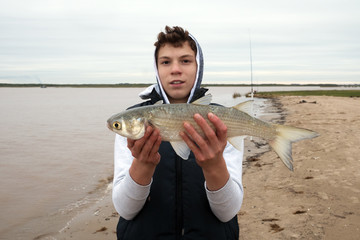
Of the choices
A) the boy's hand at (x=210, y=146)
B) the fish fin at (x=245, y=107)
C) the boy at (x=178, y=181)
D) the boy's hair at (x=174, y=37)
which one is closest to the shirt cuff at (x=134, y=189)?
the boy at (x=178, y=181)

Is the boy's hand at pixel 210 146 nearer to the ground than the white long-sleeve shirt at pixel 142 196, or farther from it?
farther from it

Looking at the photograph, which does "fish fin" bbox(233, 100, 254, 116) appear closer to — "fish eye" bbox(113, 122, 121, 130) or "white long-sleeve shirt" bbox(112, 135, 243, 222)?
"white long-sleeve shirt" bbox(112, 135, 243, 222)

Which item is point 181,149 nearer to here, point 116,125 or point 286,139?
point 116,125

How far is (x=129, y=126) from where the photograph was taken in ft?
8.82

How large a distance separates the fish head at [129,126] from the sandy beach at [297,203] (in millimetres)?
3349

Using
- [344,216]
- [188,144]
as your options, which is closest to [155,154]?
[188,144]

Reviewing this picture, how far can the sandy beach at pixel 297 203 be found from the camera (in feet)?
16.3

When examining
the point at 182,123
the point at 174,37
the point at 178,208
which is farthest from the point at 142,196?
the point at 174,37

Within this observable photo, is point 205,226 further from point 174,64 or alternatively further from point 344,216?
point 344,216

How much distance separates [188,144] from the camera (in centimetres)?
274

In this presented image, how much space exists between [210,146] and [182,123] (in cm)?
33

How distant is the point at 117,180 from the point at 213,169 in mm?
1063

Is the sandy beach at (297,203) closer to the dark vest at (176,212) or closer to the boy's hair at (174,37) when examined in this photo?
the dark vest at (176,212)

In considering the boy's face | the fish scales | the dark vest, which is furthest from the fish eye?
the boy's face
